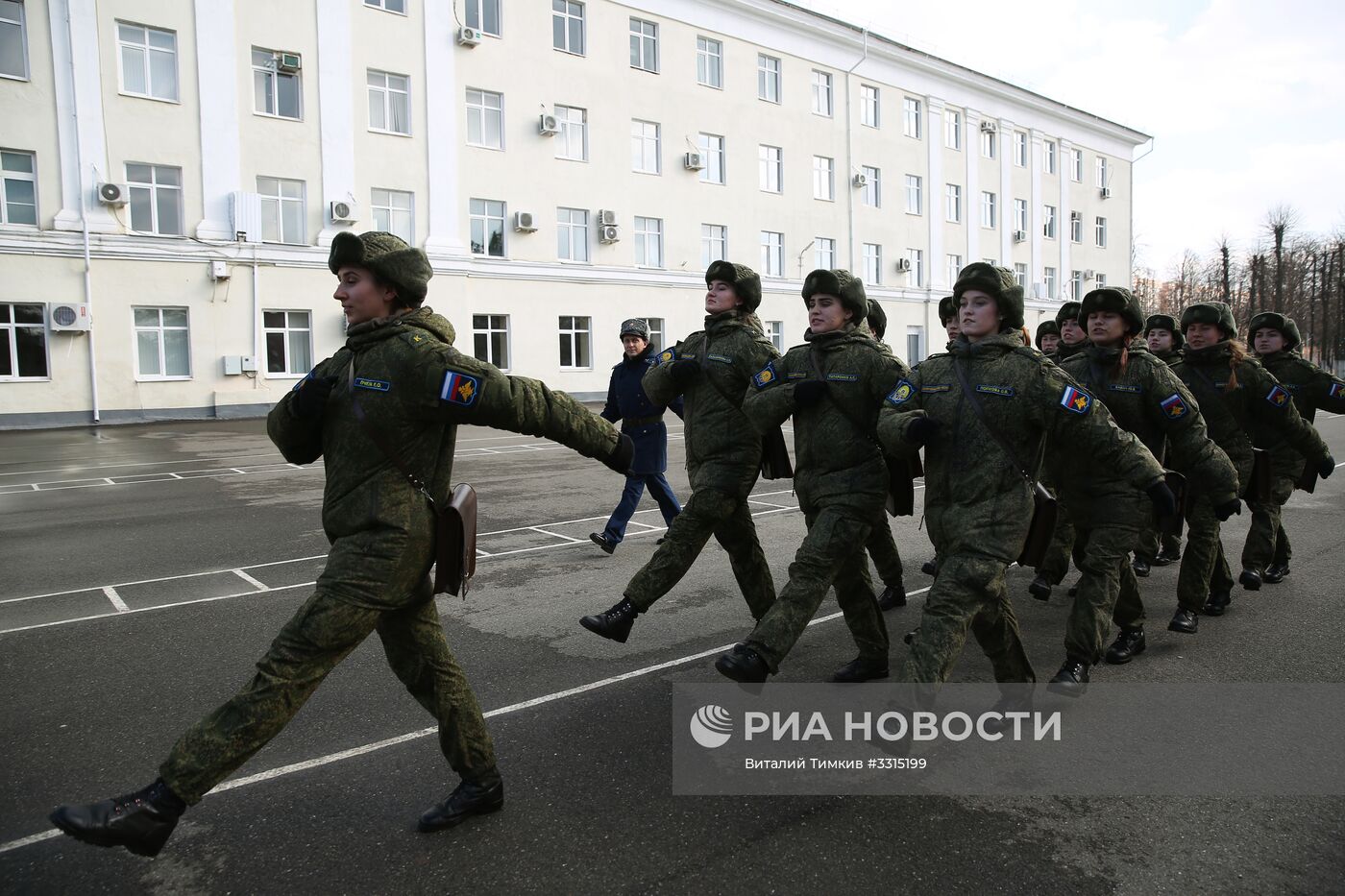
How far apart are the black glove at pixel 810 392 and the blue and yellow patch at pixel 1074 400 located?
1121 mm

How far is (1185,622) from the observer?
19.3 feet

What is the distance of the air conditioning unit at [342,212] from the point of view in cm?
2558

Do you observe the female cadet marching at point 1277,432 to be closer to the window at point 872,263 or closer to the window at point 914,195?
the window at point 872,263

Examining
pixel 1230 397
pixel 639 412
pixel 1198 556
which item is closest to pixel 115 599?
pixel 639 412

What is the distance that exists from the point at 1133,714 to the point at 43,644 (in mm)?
6081

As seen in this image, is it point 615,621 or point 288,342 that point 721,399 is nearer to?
point 615,621

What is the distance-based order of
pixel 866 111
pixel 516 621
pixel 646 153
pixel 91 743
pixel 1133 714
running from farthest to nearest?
pixel 866 111 → pixel 646 153 → pixel 516 621 → pixel 1133 714 → pixel 91 743

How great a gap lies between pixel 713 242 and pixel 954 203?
15.4 meters

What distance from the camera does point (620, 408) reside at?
862cm

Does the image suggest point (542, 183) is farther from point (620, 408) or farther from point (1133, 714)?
point (1133, 714)

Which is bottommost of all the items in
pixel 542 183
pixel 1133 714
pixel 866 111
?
pixel 1133 714

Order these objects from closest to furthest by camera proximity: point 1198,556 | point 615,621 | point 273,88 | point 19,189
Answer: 1. point 615,621
2. point 1198,556
3. point 19,189
4. point 273,88

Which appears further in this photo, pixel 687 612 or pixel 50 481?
pixel 50 481

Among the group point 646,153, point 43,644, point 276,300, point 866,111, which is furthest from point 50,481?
point 866,111
